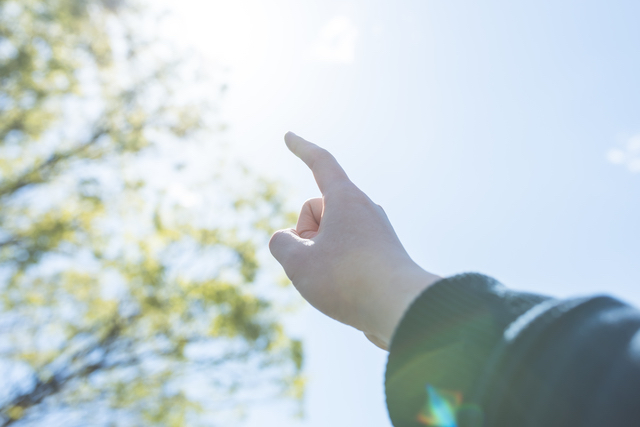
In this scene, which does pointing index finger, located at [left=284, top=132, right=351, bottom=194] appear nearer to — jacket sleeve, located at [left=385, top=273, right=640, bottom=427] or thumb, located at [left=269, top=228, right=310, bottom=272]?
thumb, located at [left=269, top=228, right=310, bottom=272]

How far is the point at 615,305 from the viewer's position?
716 millimetres

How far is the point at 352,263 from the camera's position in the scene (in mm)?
1422

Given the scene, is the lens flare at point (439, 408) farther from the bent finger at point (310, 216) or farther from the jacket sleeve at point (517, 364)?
the bent finger at point (310, 216)

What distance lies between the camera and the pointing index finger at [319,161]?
177 cm

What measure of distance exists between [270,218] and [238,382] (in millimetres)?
4093

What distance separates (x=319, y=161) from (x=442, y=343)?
120 centimetres

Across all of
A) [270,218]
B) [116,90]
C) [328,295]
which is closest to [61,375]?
[270,218]

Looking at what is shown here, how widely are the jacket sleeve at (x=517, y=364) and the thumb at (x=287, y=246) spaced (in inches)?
30.2

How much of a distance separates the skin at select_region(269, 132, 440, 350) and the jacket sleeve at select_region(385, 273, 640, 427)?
0.95 feet

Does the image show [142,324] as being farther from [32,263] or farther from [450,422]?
[450,422]

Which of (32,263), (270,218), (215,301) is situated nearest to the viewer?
(32,263)

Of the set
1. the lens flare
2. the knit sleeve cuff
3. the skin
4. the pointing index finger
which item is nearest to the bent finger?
the skin

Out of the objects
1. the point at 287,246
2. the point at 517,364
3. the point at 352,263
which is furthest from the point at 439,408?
the point at 287,246

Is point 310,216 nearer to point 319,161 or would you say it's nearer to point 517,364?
point 319,161
